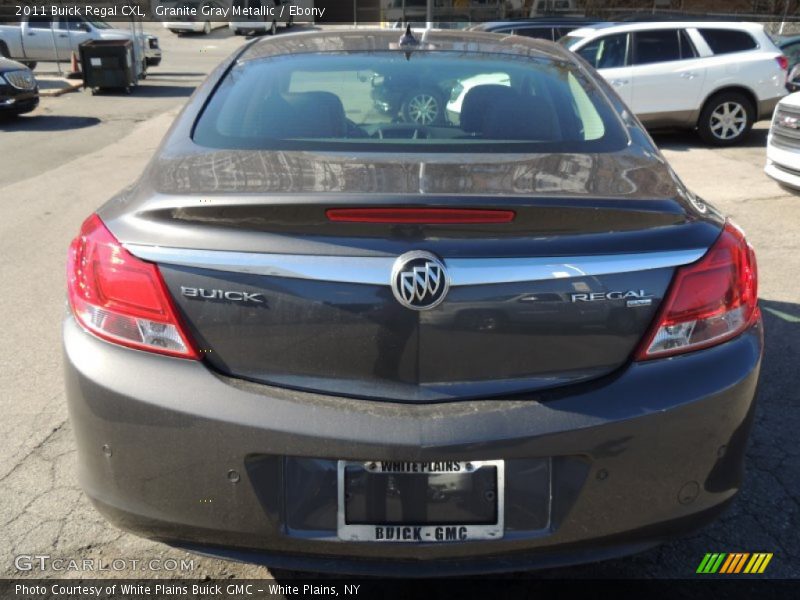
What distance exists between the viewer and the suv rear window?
39.4ft

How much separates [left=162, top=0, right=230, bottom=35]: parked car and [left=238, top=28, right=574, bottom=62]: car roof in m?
39.6

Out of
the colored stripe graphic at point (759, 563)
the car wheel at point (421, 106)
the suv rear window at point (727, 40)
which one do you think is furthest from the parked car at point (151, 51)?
the colored stripe graphic at point (759, 563)

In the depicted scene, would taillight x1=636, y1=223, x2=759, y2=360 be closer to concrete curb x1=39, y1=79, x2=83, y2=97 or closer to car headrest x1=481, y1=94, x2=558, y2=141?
car headrest x1=481, y1=94, x2=558, y2=141

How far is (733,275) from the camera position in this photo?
7.36 ft

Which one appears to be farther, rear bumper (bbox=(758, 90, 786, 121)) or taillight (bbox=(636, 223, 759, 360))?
rear bumper (bbox=(758, 90, 786, 121))

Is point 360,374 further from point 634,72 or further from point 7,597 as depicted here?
point 634,72

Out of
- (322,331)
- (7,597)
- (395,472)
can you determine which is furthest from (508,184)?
(7,597)

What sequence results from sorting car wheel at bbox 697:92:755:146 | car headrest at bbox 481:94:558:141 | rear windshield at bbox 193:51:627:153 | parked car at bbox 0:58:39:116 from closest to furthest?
rear windshield at bbox 193:51:627:153 → car headrest at bbox 481:94:558:141 → car wheel at bbox 697:92:755:146 → parked car at bbox 0:58:39:116

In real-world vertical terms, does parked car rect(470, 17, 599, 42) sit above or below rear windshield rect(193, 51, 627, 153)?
below

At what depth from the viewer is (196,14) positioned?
40844 mm

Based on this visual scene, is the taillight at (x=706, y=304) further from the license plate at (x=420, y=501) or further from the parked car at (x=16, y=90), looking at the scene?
the parked car at (x=16, y=90)

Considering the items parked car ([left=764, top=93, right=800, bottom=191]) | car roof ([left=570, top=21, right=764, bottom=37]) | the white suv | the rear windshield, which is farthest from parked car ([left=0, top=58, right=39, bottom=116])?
the rear windshield

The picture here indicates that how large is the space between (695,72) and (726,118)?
0.82 metres

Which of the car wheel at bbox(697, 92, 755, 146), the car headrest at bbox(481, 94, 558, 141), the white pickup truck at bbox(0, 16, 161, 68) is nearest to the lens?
the car headrest at bbox(481, 94, 558, 141)
